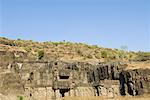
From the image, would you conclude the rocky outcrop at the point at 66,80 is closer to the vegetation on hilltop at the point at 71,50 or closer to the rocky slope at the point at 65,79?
the rocky slope at the point at 65,79

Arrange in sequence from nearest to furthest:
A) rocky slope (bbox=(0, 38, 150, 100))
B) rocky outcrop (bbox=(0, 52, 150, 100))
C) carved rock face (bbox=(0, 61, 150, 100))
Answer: rocky slope (bbox=(0, 38, 150, 100)) < rocky outcrop (bbox=(0, 52, 150, 100)) < carved rock face (bbox=(0, 61, 150, 100))

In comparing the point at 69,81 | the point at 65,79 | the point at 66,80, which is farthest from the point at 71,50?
the point at 69,81

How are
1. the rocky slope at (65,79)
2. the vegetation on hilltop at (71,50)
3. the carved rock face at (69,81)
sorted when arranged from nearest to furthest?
the rocky slope at (65,79)
the carved rock face at (69,81)
the vegetation on hilltop at (71,50)

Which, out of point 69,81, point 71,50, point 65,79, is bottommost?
point 69,81

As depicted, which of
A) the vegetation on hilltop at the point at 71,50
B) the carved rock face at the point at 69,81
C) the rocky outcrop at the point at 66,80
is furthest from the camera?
the vegetation on hilltop at the point at 71,50

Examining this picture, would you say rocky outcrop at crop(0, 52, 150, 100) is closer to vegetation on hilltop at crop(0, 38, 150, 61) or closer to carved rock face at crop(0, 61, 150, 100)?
carved rock face at crop(0, 61, 150, 100)

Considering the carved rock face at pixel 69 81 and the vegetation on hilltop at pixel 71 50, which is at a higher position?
the vegetation on hilltop at pixel 71 50

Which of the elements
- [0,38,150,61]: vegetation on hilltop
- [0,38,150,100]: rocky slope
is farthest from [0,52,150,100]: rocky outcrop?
[0,38,150,61]: vegetation on hilltop

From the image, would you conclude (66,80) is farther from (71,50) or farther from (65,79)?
(71,50)

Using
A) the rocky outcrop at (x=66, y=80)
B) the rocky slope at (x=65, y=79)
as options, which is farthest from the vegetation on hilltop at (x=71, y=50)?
the rocky outcrop at (x=66, y=80)

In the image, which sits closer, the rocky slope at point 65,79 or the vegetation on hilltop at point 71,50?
the rocky slope at point 65,79

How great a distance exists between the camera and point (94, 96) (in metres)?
29.6

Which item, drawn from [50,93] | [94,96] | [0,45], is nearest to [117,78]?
[94,96]

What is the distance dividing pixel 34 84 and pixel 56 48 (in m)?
30.9
